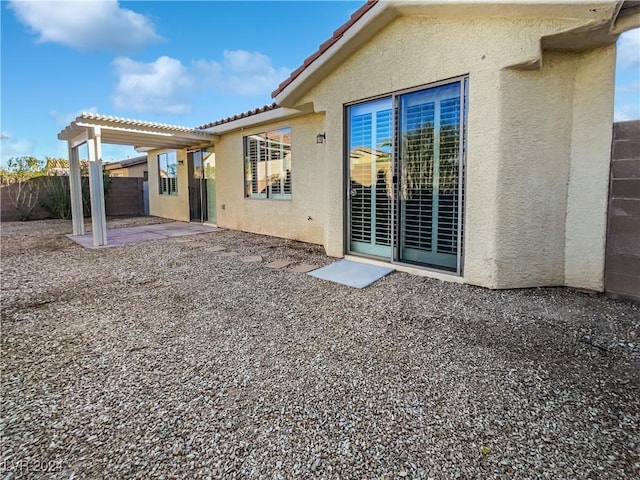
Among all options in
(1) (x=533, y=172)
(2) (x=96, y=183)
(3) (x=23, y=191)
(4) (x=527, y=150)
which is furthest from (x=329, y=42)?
(3) (x=23, y=191)

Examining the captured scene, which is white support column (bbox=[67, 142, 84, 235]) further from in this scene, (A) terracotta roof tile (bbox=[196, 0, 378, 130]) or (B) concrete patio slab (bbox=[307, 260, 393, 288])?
(B) concrete patio slab (bbox=[307, 260, 393, 288])

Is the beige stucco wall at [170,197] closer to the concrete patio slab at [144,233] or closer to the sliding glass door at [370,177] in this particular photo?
the concrete patio slab at [144,233]

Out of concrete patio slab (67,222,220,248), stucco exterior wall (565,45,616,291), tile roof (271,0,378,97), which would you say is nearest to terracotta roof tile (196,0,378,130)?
tile roof (271,0,378,97)

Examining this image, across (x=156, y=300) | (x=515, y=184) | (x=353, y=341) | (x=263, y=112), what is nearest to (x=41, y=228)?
(x=263, y=112)

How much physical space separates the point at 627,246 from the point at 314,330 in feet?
15.0

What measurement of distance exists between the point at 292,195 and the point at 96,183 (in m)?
5.31

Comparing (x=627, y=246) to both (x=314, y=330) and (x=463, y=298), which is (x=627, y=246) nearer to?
(x=463, y=298)

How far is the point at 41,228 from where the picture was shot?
13297 millimetres

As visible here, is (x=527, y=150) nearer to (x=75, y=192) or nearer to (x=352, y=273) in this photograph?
(x=352, y=273)

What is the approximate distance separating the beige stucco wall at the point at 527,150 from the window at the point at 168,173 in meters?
13.2

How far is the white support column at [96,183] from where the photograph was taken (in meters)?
9.24

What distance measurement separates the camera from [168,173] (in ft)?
54.0

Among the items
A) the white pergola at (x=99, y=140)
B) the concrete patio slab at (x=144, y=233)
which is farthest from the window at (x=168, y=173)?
the concrete patio slab at (x=144, y=233)

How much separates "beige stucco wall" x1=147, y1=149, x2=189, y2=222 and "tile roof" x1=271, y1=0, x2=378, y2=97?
8516mm
